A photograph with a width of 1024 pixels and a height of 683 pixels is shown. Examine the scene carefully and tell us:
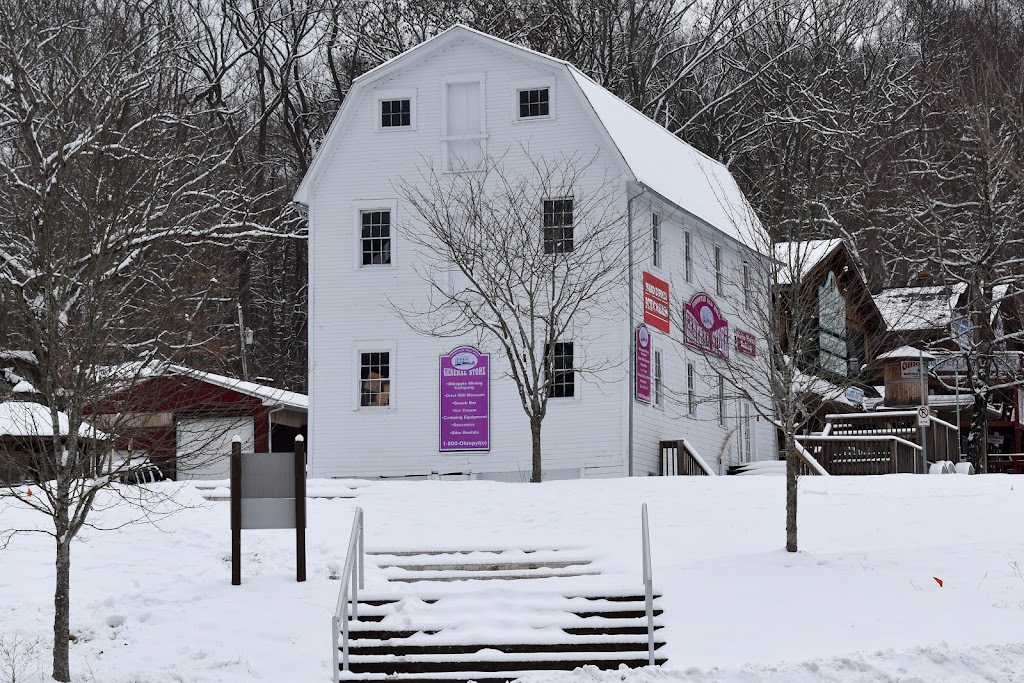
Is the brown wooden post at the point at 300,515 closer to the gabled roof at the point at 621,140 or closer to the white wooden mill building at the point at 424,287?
the white wooden mill building at the point at 424,287

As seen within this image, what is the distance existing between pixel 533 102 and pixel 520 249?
405cm

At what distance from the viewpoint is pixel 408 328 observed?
30.6 metres

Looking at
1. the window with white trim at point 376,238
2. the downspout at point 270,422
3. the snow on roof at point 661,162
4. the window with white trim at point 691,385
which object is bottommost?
the downspout at point 270,422

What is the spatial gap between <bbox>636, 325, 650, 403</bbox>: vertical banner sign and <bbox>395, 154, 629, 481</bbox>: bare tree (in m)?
0.78

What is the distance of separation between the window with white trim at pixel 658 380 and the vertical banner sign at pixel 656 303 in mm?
593

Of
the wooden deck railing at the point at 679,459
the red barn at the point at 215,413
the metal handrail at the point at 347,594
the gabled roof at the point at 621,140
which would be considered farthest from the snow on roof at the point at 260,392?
the metal handrail at the point at 347,594

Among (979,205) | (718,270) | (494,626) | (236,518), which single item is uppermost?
(979,205)

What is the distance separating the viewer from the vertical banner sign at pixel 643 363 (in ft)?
97.3

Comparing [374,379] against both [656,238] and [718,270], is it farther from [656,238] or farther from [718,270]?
[718,270]

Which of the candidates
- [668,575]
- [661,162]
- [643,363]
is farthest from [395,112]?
[668,575]

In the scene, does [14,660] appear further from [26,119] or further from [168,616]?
[26,119]

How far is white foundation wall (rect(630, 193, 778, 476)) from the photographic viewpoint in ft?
98.7

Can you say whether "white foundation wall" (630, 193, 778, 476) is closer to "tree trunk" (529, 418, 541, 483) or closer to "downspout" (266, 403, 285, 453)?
"tree trunk" (529, 418, 541, 483)

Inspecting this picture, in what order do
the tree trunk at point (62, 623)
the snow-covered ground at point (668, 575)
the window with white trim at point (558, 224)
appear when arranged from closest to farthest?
the tree trunk at point (62, 623) < the snow-covered ground at point (668, 575) < the window with white trim at point (558, 224)
